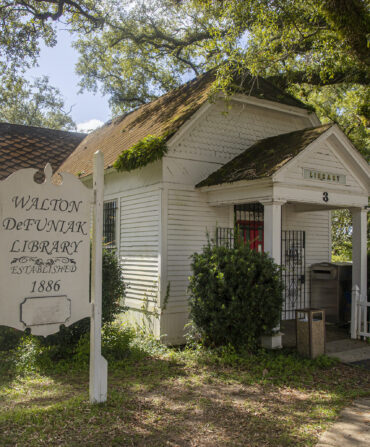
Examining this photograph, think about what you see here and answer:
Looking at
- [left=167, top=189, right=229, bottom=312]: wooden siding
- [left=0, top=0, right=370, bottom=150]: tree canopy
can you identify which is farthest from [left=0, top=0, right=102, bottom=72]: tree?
[left=167, top=189, right=229, bottom=312]: wooden siding

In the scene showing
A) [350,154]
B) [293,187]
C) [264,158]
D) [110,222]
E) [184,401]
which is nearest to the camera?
[184,401]

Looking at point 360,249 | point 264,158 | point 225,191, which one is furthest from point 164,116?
point 360,249

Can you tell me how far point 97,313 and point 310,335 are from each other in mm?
4052

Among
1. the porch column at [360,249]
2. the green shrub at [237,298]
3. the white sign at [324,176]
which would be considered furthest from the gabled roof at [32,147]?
the porch column at [360,249]

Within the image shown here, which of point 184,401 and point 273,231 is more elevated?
point 273,231

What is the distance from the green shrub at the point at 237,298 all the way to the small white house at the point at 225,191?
0.65 meters

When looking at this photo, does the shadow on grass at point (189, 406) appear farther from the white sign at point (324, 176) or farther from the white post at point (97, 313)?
the white sign at point (324, 176)

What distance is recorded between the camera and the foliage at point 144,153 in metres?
8.88

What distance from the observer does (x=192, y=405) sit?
5156 millimetres

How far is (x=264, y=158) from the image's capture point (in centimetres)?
874

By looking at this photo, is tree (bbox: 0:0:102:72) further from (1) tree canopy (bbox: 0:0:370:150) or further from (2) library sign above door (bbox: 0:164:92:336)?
(2) library sign above door (bbox: 0:164:92:336)

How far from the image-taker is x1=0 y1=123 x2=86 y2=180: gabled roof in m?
13.8

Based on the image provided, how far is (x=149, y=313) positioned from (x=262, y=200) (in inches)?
139

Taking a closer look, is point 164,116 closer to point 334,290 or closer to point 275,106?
point 275,106
